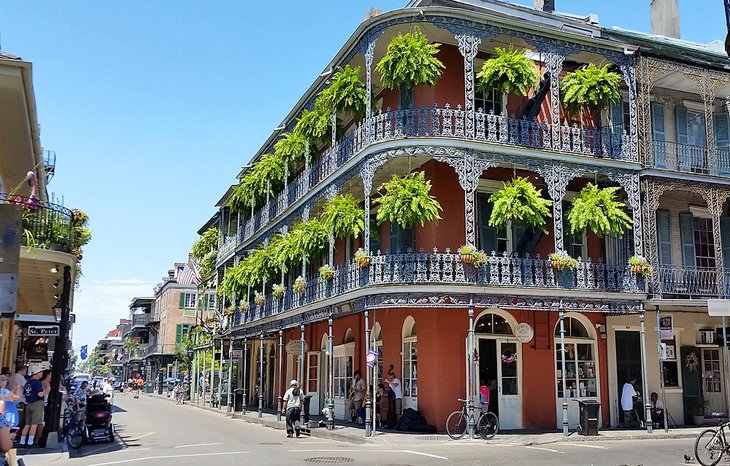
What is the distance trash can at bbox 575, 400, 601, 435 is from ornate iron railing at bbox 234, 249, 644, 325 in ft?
9.89

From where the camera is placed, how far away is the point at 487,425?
1703 cm

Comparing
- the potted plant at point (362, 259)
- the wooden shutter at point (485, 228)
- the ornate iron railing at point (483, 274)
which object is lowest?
the ornate iron railing at point (483, 274)

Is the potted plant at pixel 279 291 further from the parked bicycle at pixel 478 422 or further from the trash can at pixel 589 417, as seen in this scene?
the trash can at pixel 589 417

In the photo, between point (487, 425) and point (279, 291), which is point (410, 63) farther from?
point (279, 291)

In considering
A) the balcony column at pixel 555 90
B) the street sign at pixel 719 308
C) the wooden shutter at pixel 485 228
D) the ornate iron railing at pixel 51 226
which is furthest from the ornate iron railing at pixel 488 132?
the ornate iron railing at pixel 51 226

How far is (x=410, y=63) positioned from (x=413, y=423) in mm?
9352

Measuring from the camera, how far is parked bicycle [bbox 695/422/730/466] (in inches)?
455

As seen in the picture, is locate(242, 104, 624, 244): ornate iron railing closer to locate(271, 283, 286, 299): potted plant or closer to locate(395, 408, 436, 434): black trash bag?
locate(271, 283, 286, 299): potted plant

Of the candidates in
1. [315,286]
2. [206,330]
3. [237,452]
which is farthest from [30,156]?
[206,330]

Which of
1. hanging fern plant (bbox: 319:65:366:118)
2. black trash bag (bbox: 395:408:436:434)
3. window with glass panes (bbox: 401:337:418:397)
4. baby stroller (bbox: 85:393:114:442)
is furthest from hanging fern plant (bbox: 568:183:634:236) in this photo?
baby stroller (bbox: 85:393:114:442)

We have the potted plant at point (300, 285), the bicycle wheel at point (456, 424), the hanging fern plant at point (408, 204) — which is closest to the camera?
the bicycle wheel at point (456, 424)

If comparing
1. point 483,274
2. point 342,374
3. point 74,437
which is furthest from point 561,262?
point 74,437

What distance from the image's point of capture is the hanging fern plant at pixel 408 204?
57.4 feet

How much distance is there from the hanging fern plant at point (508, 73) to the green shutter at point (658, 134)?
5.24 metres
